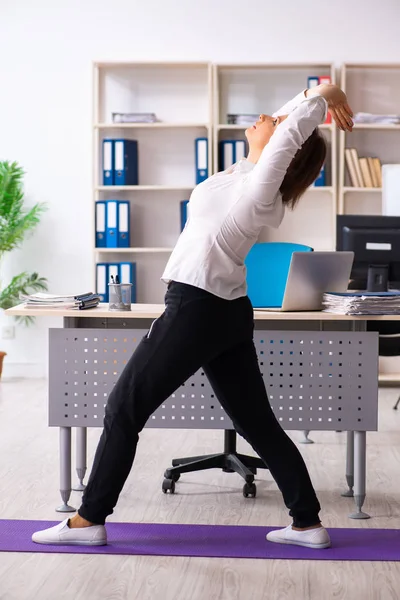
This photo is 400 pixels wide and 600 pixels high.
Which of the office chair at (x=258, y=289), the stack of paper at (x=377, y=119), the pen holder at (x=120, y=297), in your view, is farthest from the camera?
the stack of paper at (x=377, y=119)

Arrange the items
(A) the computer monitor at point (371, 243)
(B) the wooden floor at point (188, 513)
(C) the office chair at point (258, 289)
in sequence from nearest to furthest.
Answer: (B) the wooden floor at point (188, 513), (C) the office chair at point (258, 289), (A) the computer monitor at point (371, 243)

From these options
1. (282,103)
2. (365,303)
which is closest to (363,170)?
(282,103)

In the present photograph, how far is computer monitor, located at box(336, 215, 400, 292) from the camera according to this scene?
3.80 m

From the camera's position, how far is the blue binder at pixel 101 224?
19.5 feet

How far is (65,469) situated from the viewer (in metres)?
3.08

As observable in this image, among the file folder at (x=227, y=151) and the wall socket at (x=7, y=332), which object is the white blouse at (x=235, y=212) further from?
the wall socket at (x=7, y=332)

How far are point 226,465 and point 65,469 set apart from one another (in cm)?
77

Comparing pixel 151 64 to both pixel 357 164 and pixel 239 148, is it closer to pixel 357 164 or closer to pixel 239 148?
pixel 239 148

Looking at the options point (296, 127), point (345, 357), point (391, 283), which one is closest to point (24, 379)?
point (391, 283)

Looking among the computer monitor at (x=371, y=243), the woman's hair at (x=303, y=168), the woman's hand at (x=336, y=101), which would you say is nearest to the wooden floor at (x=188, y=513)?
the computer monitor at (x=371, y=243)

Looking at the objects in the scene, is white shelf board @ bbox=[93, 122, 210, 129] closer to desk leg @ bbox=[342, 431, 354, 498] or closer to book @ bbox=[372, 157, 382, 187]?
book @ bbox=[372, 157, 382, 187]

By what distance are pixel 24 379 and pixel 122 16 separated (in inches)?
106

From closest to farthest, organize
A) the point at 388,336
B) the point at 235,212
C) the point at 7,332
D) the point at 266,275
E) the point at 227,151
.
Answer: the point at 235,212, the point at 266,275, the point at 388,336, the point at 227,151, the point at 7,332

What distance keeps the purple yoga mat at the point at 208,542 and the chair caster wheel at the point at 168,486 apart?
1.31ft
